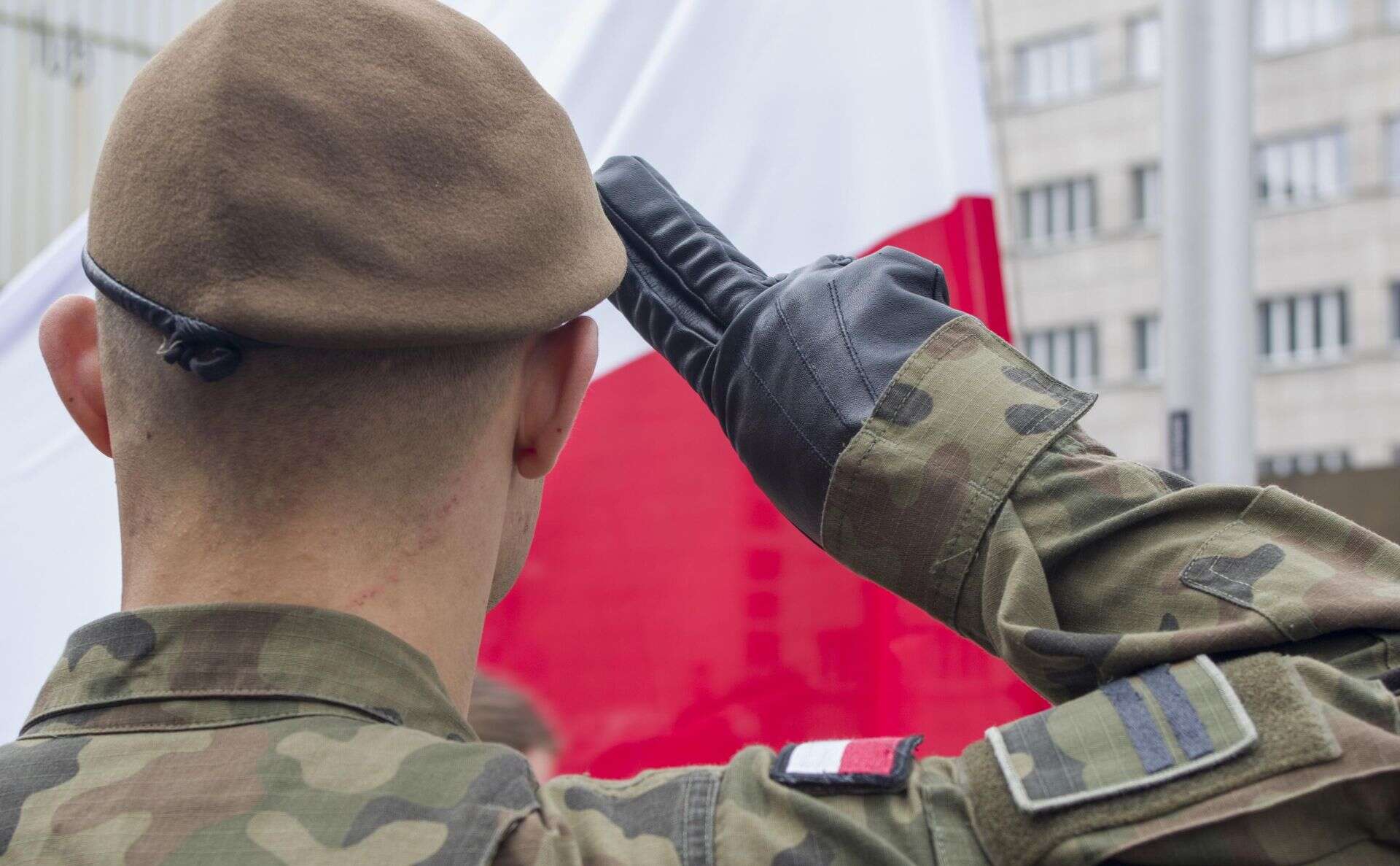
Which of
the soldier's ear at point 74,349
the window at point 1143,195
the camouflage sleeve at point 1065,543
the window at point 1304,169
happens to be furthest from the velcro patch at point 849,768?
the window at point 1143,195

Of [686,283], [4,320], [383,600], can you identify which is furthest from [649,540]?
[383,600]

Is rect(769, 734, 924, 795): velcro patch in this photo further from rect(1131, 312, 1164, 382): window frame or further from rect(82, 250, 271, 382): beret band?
rect(1131, 312, 1164, 382): window frame

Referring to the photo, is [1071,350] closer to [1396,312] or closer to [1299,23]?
[1396,312]

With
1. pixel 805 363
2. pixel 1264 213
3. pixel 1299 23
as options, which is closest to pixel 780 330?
pixel 805 363

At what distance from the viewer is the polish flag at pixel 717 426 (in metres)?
2.38

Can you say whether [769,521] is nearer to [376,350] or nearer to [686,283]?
[686,283]

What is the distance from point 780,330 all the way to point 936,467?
17 cm

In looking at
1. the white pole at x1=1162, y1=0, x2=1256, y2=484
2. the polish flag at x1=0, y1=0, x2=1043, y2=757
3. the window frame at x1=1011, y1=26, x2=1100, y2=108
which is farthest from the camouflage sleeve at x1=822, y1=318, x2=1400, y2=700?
the window frame at x1=1011, y1=26, x2=1100, y2=108

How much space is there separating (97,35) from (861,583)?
5.38 meters

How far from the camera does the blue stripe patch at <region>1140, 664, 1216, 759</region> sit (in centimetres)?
97

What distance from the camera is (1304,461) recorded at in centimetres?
1959

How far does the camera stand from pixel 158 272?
3.41 feet

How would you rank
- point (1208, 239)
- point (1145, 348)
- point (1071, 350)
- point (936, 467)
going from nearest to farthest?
point (936, 467), point (1208, 239), point (1145, 348), point (1071, 350)

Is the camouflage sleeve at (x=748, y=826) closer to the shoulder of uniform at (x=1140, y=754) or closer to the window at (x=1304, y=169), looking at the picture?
the shoulder of uniform at (x=1140, y=754)
